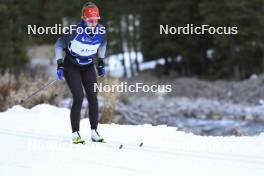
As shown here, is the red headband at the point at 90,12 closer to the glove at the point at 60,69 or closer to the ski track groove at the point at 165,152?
the glove at the point at 60,69

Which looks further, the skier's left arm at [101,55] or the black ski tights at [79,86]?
the skier's left arm at [101,55]

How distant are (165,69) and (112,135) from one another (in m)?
25.8

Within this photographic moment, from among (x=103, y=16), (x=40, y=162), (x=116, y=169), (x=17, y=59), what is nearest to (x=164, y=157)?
(x=116, y=169)

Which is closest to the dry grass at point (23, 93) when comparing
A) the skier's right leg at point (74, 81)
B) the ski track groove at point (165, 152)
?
the ski track groove at point (165, 152)

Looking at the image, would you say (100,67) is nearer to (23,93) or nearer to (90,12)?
(90,12)

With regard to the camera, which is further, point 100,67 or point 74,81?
point 100,67

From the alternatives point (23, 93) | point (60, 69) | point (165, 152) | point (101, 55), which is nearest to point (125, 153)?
point (165, 152)

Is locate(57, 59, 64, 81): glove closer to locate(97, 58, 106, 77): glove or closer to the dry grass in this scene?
locate(97, 58, 106, 77): glove

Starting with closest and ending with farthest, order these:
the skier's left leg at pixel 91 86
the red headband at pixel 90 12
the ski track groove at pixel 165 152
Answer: the ski track groove at pixel 165 152
the red headband at pixel 90 12
the skier's left leg at pixel 91 86

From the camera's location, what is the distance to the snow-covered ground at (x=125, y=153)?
5.38 metres

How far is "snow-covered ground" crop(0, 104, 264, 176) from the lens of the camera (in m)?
5.38

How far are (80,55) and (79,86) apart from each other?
38cm

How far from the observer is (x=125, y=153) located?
20.3ft

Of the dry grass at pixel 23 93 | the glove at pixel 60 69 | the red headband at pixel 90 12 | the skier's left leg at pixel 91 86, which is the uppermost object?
the red headband at pixel 90 12
